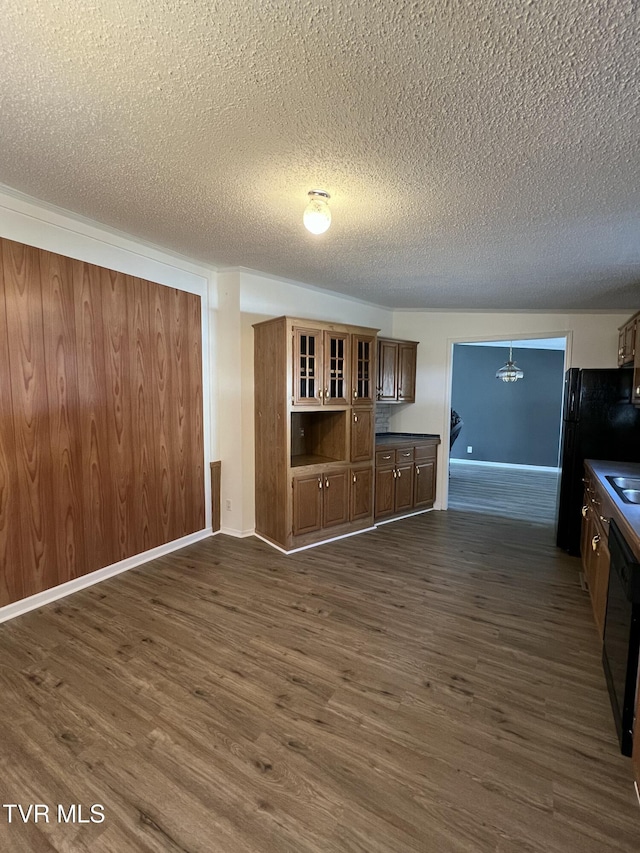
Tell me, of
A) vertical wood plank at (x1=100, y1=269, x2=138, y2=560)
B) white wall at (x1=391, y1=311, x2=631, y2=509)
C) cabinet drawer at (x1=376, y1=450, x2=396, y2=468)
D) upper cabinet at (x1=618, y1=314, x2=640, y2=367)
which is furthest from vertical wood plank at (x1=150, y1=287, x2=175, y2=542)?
upper cabinet at (x1=618, y1=314, x2=640, y2=367)

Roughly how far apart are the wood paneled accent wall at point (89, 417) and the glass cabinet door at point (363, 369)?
1.54 meters

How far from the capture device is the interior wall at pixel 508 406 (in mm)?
8078

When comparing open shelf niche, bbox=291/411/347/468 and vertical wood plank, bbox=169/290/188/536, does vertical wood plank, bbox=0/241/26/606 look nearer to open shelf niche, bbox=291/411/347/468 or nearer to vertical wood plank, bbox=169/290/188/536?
vertical wood plank, bbox=169/290/188/536

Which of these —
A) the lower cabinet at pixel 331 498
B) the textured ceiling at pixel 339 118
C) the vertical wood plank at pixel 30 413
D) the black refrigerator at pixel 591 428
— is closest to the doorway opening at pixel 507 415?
the black refrigerator at pixel 591 428

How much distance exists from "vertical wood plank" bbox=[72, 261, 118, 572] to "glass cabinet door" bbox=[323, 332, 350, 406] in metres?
1.90

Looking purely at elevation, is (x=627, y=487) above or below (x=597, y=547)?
above

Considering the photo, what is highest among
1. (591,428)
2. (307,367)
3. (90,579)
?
(307,367)

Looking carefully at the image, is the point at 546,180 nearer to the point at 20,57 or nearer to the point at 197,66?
the point at 197,66

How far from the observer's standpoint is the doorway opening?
780 cm

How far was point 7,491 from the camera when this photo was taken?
8.48 feet

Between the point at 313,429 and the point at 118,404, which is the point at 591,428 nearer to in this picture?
the point at 313,429

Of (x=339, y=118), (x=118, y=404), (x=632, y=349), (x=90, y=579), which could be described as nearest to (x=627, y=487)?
(x=632, y=349)

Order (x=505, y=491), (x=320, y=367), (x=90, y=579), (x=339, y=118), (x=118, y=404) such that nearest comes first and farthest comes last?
(x=339, y=118) → (x=90, y=579) → (x=118, y=404) → (x=320, y=367) → (x=505, y=491)

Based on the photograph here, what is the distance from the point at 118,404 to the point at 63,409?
424 mm
